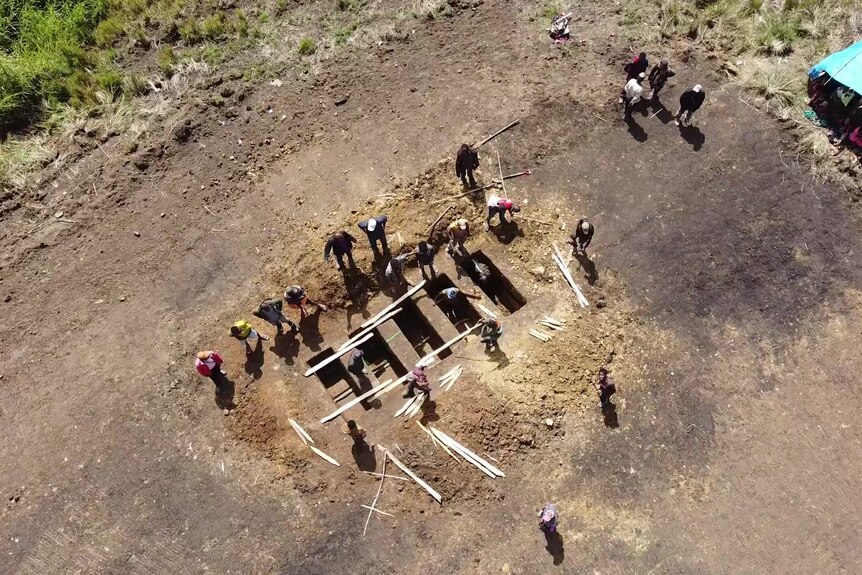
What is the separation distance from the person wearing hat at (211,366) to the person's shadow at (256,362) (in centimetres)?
57

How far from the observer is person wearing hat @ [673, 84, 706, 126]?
1285 centimetres

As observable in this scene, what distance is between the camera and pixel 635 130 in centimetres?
1376

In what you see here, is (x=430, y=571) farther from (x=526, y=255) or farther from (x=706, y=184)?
(x=706, y=184)

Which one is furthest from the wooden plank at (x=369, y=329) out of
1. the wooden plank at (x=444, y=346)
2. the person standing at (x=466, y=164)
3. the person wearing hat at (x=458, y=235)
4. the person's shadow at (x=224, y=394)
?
the person standing at (x=466, y=164)

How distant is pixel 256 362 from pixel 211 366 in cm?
109

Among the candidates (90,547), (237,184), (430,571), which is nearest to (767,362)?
(430,571)

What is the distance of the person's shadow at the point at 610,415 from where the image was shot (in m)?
10.7

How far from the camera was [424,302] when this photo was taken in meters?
12.3

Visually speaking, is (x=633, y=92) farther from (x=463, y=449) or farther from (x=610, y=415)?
(x=463, y=449)

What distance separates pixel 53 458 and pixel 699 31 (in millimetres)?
19043

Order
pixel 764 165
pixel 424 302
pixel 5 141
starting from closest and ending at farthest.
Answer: pixel 424 302 < pixel 764 165 < pixel 5 141

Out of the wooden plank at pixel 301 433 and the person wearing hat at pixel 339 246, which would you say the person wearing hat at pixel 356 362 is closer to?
the wooden plank at pixel 301 433

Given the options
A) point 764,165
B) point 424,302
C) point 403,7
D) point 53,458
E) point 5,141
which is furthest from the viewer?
point 403,7

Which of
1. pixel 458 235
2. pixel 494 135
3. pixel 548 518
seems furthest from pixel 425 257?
pixel 548 518
